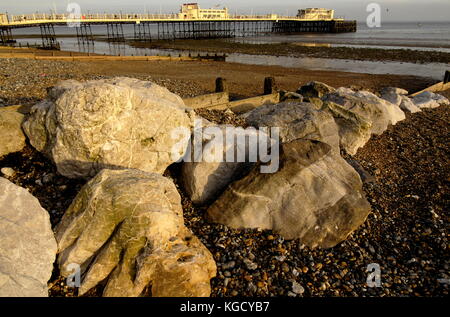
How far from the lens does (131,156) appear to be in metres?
5.91

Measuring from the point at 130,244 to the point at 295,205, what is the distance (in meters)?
2.77

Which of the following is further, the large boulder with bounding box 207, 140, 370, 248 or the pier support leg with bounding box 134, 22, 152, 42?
the pier support leg with bounding box 134, 22, 152, 42

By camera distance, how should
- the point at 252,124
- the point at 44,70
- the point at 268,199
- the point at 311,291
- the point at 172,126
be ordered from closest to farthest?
the point at 311,291
the point at 268,199
the point at 172,126
the point at 252,124
the point at 44,70

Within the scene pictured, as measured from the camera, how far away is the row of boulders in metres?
4.03

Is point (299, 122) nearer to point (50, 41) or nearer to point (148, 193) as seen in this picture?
point (148, 193)

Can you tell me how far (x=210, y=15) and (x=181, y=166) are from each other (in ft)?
234

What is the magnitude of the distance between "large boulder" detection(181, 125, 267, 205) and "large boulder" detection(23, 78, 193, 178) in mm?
430

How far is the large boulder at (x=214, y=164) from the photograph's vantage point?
5.97 meters

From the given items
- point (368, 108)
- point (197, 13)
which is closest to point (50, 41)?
point (197, 13)

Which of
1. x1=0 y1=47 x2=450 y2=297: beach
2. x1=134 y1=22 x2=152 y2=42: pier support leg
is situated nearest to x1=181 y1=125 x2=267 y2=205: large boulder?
x1=0 y1=47 x2=450 y2=297: beach

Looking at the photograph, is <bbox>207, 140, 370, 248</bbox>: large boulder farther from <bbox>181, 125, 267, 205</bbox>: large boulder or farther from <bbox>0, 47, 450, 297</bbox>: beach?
<bbox>181, 125, 267, 205</bbox>: large boulder

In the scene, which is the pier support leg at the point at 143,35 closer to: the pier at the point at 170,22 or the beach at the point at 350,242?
the pier at the point at 170,22

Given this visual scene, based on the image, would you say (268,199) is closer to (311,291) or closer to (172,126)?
(311,291)
